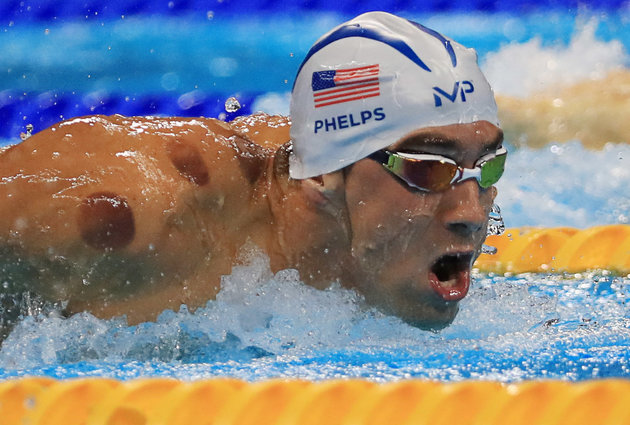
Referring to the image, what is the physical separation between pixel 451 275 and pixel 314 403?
0.79m

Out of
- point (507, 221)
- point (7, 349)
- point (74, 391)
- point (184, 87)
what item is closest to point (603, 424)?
point (74, 391)

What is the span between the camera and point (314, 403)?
1.40m

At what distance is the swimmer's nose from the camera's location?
199cm

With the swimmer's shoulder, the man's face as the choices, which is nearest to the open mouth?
the man's face

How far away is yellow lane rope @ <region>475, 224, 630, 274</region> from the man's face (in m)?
1.08

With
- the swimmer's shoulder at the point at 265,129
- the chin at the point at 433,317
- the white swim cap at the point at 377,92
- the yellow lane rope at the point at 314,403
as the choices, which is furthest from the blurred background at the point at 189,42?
Result: the yellow lane rope at the point at 314,403

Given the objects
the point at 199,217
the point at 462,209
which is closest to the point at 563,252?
the point at 462,209

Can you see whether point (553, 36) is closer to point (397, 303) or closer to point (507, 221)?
point (507, 221)

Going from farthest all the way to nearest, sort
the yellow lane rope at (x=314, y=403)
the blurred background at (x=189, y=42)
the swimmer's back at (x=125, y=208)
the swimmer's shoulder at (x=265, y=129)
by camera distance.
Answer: the blurred background at (x=189, y=42) → the swimmer's shoulder at (x=265, y=129) → the swimmer's back at (x=125, y=208) → the yellow lane rope at (x=314, y=403)

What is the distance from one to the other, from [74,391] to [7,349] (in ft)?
1.57

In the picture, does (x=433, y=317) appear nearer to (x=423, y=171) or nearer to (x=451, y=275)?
(x=451, y=275)

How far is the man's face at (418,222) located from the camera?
1991 millimetres

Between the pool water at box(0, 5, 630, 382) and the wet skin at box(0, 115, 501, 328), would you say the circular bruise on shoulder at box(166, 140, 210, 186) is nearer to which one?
the wet skin at box(0, 115, 501, 328)

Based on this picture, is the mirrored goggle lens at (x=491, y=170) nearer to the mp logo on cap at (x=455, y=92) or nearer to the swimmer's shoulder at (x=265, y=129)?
the mp logo on cap at (x=455, y=92)
